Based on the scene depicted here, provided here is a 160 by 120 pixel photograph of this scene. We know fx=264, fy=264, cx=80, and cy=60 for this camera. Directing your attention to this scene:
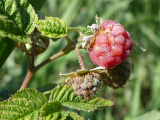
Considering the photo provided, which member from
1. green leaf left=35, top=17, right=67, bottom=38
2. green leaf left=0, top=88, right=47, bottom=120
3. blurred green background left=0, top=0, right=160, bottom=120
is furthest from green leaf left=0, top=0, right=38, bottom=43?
blurred green background left=0, top=0, right=160, bottom=120

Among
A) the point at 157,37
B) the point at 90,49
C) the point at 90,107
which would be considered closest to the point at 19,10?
the point at 90,49

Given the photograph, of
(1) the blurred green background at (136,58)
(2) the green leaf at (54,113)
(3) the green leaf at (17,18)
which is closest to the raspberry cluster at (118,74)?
(2) the green leaf at (54,113)

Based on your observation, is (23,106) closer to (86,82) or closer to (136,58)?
(86,82)

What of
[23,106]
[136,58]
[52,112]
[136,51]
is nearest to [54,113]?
[52,112]

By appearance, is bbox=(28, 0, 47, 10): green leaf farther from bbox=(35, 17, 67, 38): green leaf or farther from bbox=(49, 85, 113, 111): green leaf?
bbox=(49, 85, 113, 111): green leaf

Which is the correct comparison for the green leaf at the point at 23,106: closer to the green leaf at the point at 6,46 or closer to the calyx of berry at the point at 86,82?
the calyx of berry at the point at 86,82

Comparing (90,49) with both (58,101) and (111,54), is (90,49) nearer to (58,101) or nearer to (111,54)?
(111,54)
